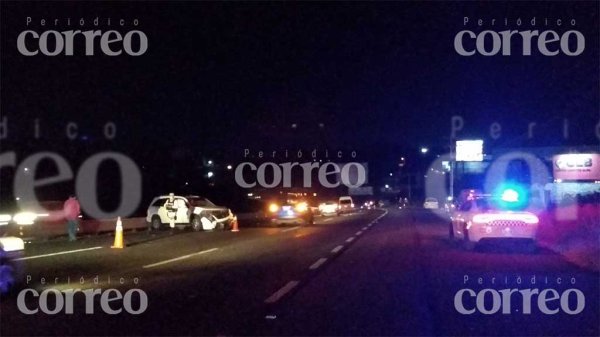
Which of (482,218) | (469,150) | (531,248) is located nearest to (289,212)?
(531,248)

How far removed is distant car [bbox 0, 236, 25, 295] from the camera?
13609 millimetres

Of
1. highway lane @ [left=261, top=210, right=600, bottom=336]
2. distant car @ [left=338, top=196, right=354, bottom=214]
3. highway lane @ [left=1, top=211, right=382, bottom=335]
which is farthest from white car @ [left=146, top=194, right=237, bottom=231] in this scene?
distant car @ [left=338, top=196, right=354, bottom=214]

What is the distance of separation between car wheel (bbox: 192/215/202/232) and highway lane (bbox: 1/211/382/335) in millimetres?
6127

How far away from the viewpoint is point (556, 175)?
208 feet

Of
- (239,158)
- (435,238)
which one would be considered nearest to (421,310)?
(435,238)

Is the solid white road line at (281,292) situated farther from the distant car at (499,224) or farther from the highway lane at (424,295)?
the distant car at (499,224)

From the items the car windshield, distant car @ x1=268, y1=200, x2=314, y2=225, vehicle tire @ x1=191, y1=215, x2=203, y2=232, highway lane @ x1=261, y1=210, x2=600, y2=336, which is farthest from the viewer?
distant car @ x1=268, y1=200, x2=314, y2=225

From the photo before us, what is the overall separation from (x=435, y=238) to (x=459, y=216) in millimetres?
4453

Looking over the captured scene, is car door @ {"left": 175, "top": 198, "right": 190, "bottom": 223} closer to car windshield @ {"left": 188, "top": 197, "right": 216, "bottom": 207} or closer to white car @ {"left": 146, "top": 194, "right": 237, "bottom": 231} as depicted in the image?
white car @ {"left": 146, "top": 194, "right": 237, "bottom": 231}

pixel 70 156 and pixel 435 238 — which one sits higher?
pixel 70 156

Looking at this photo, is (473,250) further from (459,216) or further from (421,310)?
(421,310)

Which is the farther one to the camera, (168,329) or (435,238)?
(435,238)

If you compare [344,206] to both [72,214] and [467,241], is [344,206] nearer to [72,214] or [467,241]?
[72,214]

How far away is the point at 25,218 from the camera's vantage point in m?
31.4
